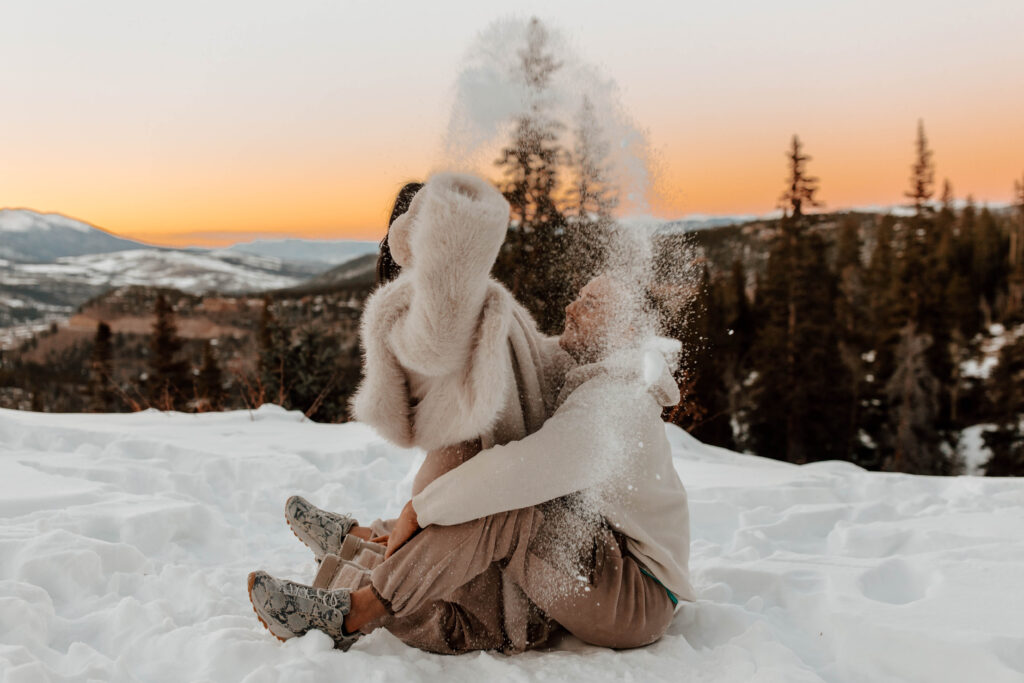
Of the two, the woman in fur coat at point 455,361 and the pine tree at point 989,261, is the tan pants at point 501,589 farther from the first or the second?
the pine tree at point 989,261

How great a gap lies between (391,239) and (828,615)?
1.88m

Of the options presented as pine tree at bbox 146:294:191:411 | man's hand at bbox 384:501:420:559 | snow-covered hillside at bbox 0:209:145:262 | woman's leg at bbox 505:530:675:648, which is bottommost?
pine tree at bbox 146:294:191:411

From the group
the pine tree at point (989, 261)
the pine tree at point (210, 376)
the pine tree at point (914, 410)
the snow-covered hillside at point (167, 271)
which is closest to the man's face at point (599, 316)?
the pine tree at point (914, 410)

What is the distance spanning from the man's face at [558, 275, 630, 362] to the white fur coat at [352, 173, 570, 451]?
0.29 feet

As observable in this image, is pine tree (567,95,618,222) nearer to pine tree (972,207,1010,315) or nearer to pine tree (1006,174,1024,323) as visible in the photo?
pine tree (1006,174,1024,323)

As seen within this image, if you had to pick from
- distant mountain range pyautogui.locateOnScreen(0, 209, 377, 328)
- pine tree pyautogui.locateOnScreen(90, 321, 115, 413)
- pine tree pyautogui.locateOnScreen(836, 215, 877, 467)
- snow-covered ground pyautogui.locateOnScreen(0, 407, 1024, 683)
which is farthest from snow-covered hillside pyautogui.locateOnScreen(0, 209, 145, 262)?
snow-covered ground pyautogui.locateOnScreen(0, 407, 1024, 683)

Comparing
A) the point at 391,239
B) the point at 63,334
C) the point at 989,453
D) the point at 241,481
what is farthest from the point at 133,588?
the point at 63,334

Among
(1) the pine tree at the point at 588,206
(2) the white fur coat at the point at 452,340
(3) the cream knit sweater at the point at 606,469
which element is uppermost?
(1) the pine tree at the point at 588,206

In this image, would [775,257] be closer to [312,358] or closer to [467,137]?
[312,358]

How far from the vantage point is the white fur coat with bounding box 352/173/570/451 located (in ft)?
5.08

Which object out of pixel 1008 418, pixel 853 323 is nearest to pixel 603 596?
pixel 1008 418

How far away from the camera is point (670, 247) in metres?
2.13

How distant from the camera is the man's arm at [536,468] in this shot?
1.78 metres

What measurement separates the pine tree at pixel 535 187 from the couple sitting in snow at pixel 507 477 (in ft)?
0.72
